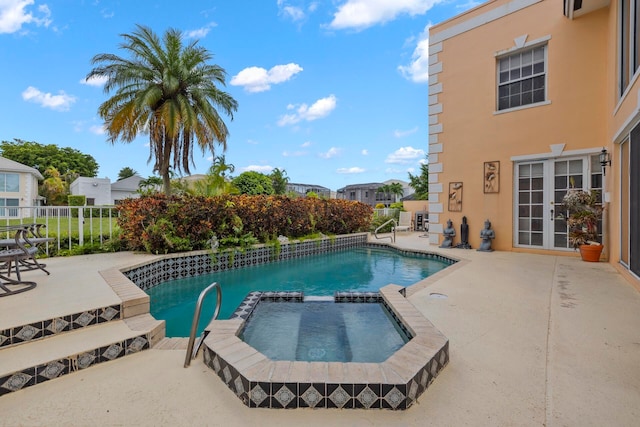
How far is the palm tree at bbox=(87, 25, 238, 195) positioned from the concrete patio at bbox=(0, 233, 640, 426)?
9666 millimetres

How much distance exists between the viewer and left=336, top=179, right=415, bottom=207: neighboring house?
45.7 m

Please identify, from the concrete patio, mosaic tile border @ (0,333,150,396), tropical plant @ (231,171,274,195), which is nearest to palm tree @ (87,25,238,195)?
tropical plant @ (231,171,274,195)

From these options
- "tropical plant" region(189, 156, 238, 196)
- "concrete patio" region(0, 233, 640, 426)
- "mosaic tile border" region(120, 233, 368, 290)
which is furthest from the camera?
"tropical plant" region(189, 156, 238, 196)

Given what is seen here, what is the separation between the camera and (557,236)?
24.2 feet

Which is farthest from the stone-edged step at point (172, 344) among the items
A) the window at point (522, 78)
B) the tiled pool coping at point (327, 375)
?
the window at point (522, 78)

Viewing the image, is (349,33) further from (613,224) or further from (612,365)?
(612,365)

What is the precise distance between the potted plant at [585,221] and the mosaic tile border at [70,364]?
26.2 feet

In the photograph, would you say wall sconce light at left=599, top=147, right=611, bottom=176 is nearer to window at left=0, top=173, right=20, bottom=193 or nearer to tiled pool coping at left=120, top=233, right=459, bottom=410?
tiled pool coping at left=120, top=233, right=459, bottom=410

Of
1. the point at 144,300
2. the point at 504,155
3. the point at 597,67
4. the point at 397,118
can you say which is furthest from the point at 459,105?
the point at 144,300

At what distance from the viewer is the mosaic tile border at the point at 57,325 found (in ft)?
8.24

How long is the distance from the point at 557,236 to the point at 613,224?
4.87ft

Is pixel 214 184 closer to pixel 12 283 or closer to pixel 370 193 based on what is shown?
pixel 12 283

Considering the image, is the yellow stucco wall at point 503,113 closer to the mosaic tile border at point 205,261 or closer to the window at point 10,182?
the mosaic tile border at point 205,261

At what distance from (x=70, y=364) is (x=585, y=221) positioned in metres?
8.62
